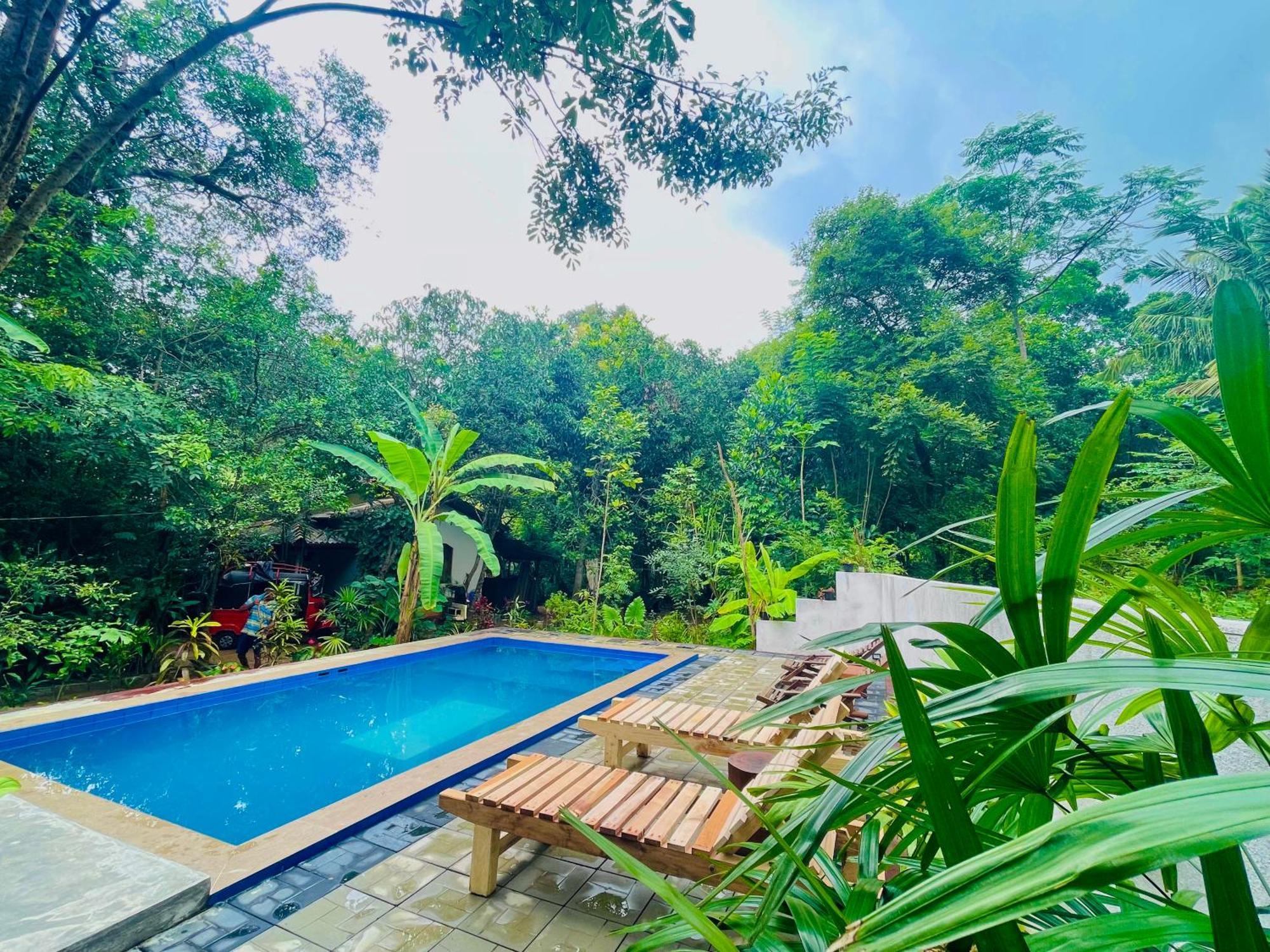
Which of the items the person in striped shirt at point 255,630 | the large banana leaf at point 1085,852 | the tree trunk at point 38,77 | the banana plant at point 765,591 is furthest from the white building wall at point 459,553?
the large banana leaf at point 1085,852

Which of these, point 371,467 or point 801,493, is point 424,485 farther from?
point 801,493

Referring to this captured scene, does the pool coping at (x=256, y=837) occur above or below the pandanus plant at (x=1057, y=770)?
below

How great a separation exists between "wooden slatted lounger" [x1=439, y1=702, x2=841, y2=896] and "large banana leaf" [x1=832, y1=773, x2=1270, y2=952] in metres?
1.71

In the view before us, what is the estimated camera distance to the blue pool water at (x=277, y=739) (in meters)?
3.88

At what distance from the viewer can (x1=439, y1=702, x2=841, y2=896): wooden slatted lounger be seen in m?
2.00

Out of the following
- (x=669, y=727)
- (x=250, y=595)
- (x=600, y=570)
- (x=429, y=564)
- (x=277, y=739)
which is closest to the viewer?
(x=669, y=727)

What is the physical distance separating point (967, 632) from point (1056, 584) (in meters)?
0.14

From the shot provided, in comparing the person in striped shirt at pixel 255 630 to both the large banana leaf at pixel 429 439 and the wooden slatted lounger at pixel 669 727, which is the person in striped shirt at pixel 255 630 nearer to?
the large banana leaf at pixel 429 439

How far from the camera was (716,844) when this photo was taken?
1.96 meters

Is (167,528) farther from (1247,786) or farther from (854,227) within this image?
(854,227)

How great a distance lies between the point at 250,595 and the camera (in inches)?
344

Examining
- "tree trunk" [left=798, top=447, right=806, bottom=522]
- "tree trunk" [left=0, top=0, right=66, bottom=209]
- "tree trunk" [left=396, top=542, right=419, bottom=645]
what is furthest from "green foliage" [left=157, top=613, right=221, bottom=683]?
"tree trunk" [left=798, top=447, right=806, bottom=522]

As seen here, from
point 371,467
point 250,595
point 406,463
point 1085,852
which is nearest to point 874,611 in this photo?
point 406,463

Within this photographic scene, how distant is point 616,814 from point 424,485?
693 cm
